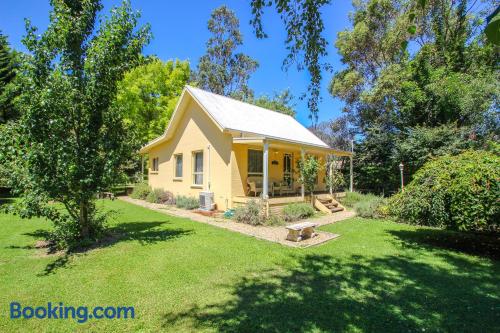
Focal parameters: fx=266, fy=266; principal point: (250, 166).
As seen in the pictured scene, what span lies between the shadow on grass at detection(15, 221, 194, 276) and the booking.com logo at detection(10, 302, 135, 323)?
147 cm

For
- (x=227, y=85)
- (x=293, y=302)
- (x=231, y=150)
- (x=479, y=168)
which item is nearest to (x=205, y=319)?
(x=293, y=302)

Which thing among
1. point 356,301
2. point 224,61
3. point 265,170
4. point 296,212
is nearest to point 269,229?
point 296,212

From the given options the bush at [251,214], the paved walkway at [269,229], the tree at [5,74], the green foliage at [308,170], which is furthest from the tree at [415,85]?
the tree at [5,74]

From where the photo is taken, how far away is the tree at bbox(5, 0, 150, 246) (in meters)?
6.18

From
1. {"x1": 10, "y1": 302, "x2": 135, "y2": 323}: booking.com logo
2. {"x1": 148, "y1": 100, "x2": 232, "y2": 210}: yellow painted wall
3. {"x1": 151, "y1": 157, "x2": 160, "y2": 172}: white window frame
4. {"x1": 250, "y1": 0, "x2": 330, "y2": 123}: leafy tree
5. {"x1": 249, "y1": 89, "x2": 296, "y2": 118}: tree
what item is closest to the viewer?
{"x1": 250, "y1": 0, "x2": 330, "y2": 123}: leafy tree

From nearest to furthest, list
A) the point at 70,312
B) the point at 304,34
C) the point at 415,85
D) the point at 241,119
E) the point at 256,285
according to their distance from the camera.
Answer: the point at 304,34 < the point at 70,312 < the point at 256,285 < the point at 241,119 < the point at 415,85

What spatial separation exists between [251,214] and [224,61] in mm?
25558

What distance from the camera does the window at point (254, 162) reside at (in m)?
13.9

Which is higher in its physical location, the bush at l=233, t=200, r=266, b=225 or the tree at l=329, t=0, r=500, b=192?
the tree at l=329, t=0, r=500, b=192

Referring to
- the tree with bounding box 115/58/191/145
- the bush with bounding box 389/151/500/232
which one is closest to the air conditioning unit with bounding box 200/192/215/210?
the bush with bounding box 389/151/500/232

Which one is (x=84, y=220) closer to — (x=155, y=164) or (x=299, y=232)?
(x=299, y=232)

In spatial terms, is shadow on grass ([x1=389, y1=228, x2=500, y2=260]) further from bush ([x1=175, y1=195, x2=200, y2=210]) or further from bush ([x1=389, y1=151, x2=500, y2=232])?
bush ([x1=175, y1=195, x2=200, y2=210])

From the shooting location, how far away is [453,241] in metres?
8.35

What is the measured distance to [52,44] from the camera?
6359 mm
